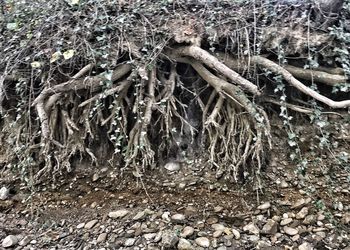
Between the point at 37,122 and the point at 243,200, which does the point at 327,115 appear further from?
the point at 37,122

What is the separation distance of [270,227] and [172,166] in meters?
0.78

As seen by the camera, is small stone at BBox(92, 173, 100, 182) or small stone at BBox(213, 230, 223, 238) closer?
small stone at BBox(213, 230, 223, 238)

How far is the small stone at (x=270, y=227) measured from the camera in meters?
2.07

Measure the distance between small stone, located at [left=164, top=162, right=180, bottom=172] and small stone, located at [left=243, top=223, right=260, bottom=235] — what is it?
63 centimetres

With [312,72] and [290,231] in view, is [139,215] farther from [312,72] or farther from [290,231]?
[312,72]

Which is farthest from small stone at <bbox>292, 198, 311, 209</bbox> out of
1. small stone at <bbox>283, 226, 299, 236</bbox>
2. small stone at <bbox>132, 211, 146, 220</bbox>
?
small stone at <bbox>132, 211, 146, 220</bbox>

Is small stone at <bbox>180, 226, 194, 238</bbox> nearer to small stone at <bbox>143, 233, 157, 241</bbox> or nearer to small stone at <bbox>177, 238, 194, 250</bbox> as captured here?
small stone at <bbox>177, 238, 194, 250</bbox>

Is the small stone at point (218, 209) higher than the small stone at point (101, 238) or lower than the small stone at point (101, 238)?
higher

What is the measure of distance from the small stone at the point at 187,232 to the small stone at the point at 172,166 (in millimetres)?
485

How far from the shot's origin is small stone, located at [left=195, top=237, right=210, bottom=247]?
2028 millimetres

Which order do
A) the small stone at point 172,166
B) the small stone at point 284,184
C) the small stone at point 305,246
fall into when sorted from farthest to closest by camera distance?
the small stone at point 172,166
the small stone at point 284,184
the small stone at point 305,246

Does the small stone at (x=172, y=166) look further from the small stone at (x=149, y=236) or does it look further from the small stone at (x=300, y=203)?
the small stone at (x=300, y=203)

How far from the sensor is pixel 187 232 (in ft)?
6.87

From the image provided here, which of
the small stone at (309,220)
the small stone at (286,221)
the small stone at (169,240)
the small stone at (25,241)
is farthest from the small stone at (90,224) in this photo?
the small stone at (309,220)
